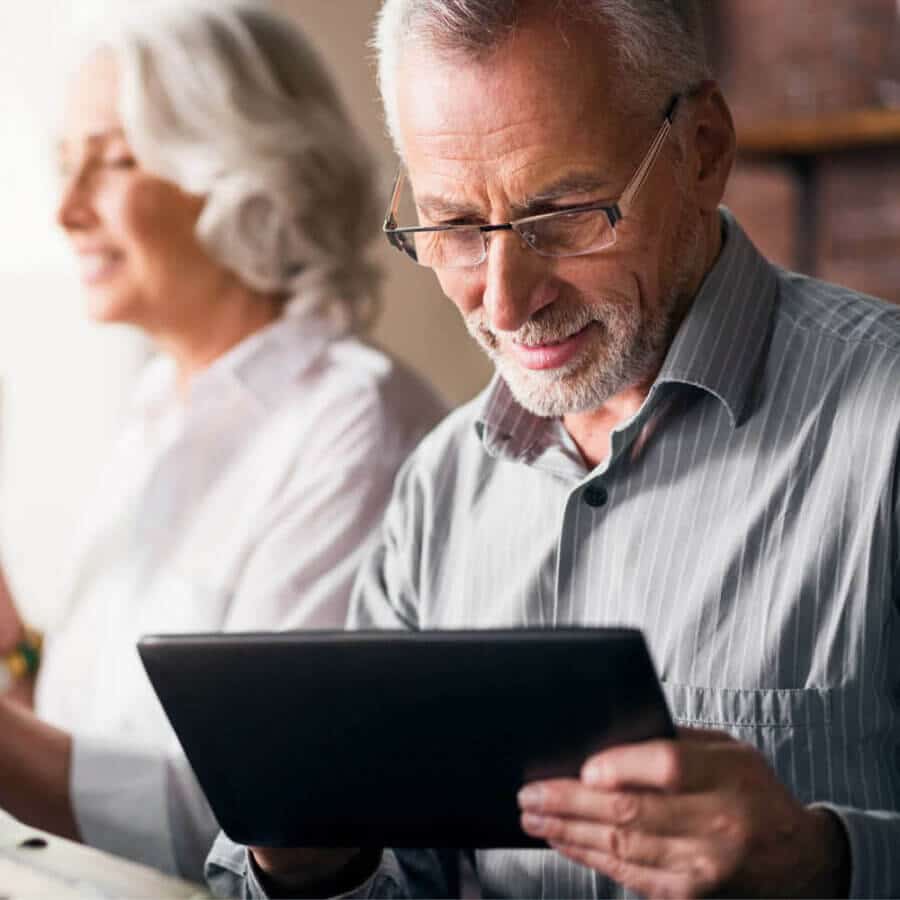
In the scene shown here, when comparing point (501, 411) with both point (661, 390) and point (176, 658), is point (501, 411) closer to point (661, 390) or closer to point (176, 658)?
point (661, 390)

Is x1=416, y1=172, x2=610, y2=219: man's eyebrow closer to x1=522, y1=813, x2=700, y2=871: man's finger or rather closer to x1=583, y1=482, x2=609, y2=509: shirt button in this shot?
x1=583, y1=482, x2=609, y2=509: shirt button

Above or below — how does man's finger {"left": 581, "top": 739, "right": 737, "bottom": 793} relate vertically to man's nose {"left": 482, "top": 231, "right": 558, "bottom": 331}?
below

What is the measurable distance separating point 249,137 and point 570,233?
95 cm

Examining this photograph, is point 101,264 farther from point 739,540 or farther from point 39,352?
point 739,540

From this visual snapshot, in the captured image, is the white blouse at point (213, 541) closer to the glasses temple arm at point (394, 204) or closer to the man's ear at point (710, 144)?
the glasses temple arm at point (394, 204)

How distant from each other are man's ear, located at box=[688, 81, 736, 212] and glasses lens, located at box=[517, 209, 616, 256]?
124 millimetres

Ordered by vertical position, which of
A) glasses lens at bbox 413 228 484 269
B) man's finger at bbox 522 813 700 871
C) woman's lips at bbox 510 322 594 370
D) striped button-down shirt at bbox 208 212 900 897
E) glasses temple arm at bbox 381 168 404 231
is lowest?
man's finger at bbox 522 813 700 871

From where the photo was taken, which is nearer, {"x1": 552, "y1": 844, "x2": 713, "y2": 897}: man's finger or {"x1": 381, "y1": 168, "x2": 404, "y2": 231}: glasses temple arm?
{"x1": 552, "y1": 844, "x2": 713, "y2": 897}: man's finger

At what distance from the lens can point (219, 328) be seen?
7.00ft

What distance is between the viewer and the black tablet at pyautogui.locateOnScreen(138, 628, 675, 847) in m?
0.93

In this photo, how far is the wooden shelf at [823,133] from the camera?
275 centimetres

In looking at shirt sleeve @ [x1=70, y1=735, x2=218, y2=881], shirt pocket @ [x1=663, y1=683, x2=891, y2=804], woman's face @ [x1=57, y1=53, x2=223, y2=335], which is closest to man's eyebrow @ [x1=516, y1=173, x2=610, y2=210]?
shirt pocket @ [x1=663, y1=683, x2=891, y2=804]

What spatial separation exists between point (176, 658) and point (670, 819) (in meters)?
0.36

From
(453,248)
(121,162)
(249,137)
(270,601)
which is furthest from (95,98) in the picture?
(453,248)
